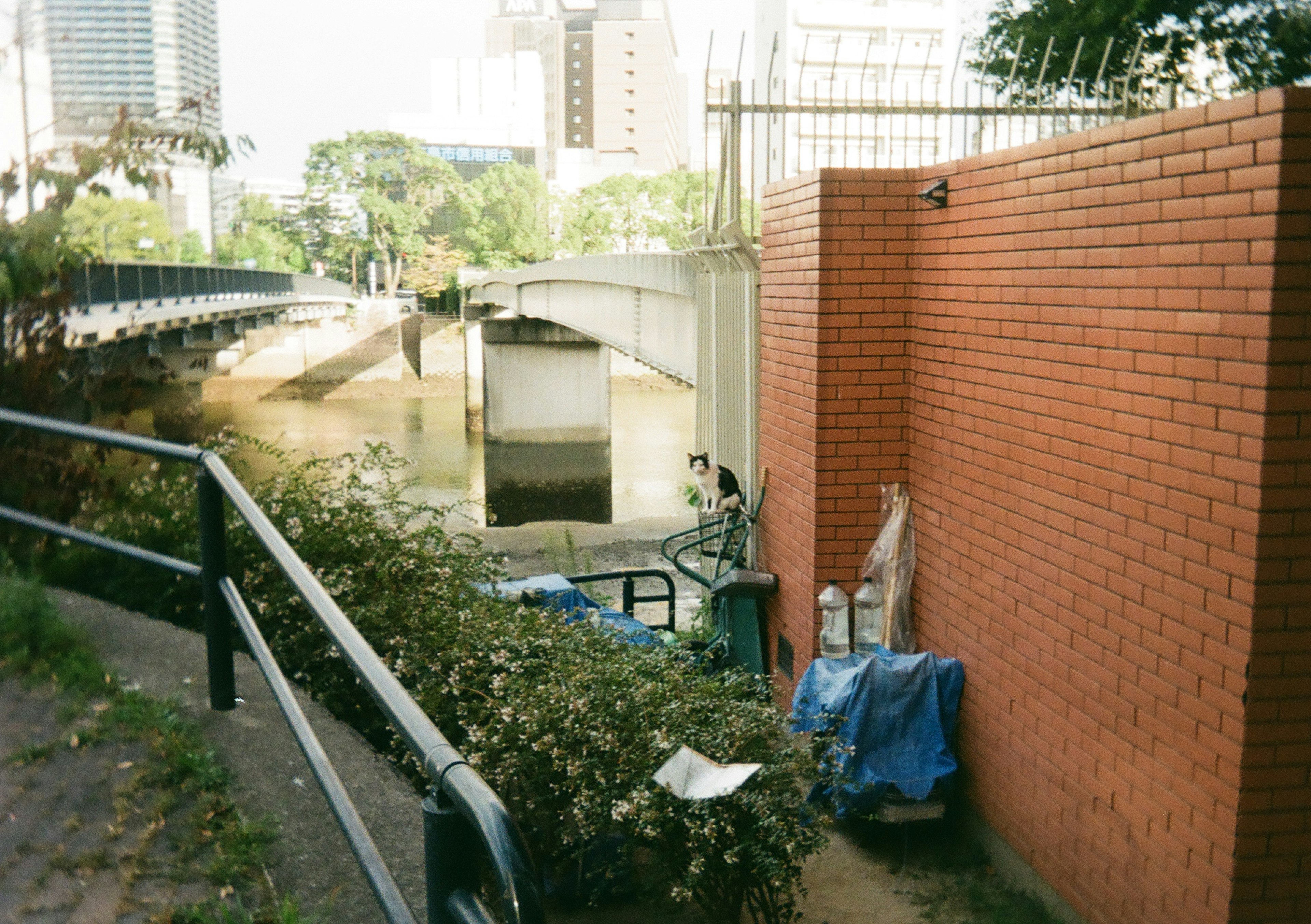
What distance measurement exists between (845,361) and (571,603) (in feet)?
8.43

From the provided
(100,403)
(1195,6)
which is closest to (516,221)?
(1195,6)

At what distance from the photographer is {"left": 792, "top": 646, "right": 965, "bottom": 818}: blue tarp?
5863 millimetres

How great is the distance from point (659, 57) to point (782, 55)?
241ft

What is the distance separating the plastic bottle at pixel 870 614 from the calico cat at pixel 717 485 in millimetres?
1935

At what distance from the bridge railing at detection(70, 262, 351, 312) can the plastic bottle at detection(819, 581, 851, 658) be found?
15.9 feet

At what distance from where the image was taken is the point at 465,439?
146 feet

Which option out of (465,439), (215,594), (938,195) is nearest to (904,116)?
(938,195)

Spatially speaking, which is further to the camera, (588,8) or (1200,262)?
(588,8)

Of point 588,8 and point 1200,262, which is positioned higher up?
point 588,8

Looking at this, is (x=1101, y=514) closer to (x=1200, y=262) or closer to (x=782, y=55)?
(x=1200, y=262)

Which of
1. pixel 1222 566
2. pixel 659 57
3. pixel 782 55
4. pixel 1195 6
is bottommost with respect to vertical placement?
pixel 1222 566

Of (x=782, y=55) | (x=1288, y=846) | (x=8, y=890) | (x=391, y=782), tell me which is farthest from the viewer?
(x=782, y=55)

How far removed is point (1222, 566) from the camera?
3971mm

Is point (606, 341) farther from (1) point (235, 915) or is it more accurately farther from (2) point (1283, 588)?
(1) point (235, 915)
